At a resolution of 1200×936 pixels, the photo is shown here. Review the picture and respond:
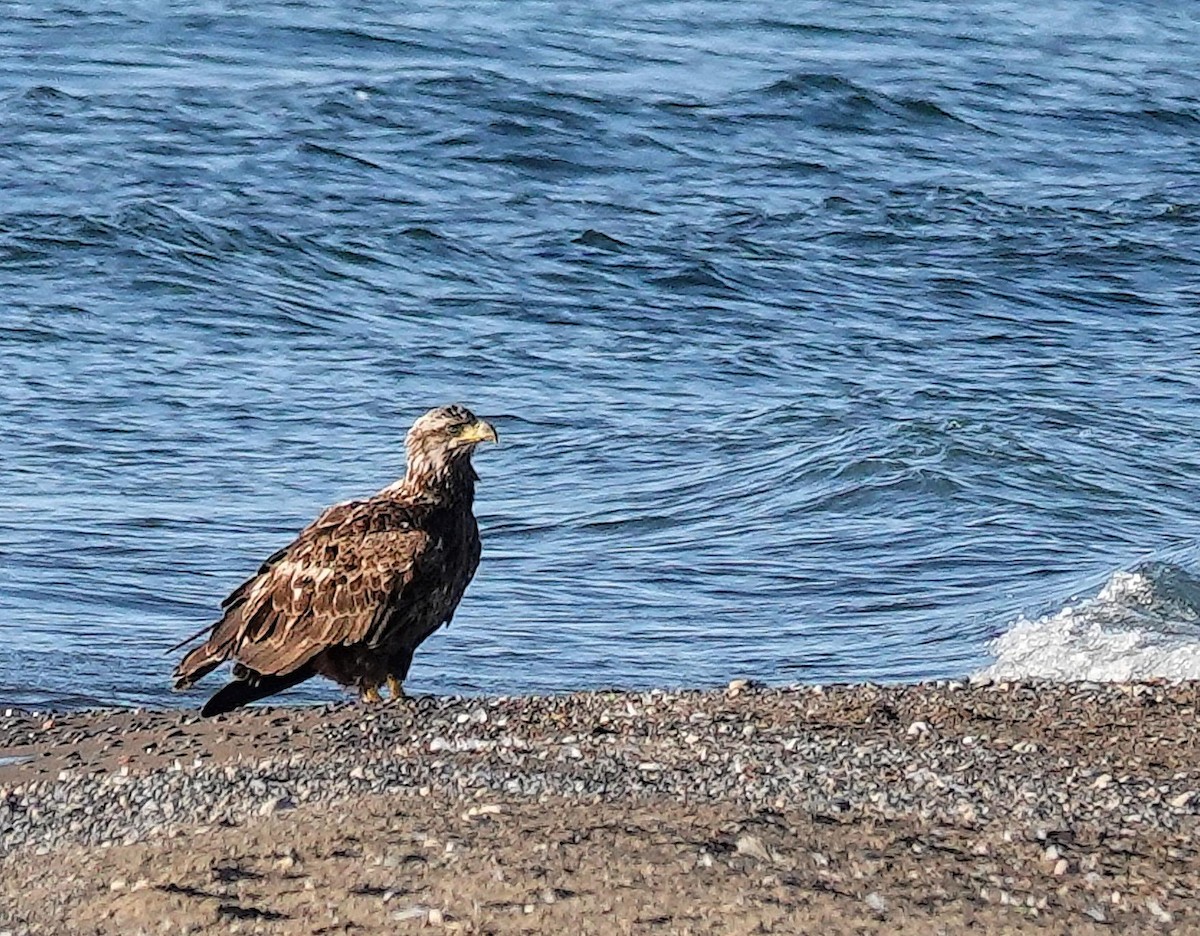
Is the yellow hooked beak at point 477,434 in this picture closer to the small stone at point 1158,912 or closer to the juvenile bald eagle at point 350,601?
the juvenile bald eagle at point 350,601

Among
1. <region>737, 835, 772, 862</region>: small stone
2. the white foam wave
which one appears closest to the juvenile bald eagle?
<region>737, 835, 772, 862</region>: small stone

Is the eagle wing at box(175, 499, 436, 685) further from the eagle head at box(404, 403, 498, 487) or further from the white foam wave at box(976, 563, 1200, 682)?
the white foam wave at box(976, 563, 1200, 682)

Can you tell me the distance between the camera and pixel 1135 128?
25203 mm

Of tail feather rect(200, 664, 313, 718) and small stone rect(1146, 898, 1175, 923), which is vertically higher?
small stone rect(1146, 898, 1175, 923)

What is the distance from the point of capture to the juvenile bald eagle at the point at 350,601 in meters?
8.84

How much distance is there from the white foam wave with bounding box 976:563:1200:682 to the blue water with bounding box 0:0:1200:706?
9.4 inches

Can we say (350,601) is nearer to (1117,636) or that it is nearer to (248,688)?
(248,688)

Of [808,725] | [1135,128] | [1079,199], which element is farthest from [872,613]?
[1135,128]

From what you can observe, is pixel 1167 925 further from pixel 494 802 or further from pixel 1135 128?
pixel 1135 128

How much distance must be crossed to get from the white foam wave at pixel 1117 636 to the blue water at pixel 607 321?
0.79 feet

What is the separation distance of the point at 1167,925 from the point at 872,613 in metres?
6.39

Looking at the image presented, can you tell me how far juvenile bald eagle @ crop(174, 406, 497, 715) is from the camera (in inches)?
348

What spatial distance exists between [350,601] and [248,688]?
447 mm

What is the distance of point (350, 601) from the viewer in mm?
8852
